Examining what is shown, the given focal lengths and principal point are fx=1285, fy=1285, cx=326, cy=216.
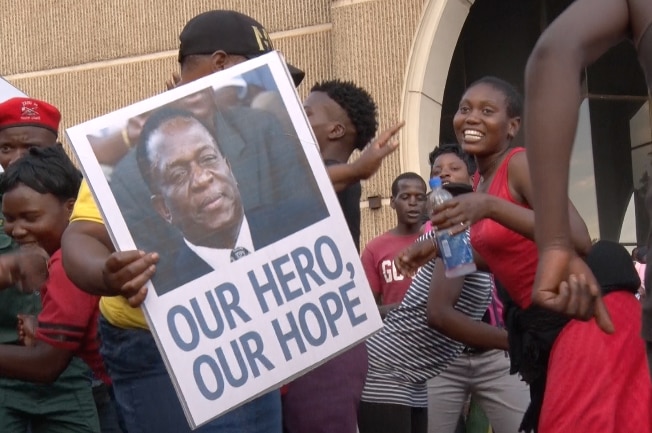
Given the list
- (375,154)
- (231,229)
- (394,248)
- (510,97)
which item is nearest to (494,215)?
(375,154)

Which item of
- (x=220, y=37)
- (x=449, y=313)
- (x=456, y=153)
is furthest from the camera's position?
(x=456, y=153)

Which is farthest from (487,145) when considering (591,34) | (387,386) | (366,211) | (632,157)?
(632,157)

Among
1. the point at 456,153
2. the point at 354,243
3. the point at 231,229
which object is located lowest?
the point at 456,153

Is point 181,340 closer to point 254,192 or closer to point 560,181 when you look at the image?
point 254,192

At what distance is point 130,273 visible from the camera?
2982 millimetres

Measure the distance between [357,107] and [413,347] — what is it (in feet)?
4.37

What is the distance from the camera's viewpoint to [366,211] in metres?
10.9

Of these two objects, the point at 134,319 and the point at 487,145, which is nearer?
the point at 134,319

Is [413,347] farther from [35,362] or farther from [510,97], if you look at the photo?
[35,362]

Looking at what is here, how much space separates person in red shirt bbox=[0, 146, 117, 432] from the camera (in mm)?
→ 3932

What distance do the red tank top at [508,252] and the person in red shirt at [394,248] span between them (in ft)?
7.49

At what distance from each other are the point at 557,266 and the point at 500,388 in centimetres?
323

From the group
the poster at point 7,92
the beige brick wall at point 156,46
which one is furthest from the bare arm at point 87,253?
the beige brick wall at point 156,46

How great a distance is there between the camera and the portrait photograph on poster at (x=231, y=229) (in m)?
3.06
